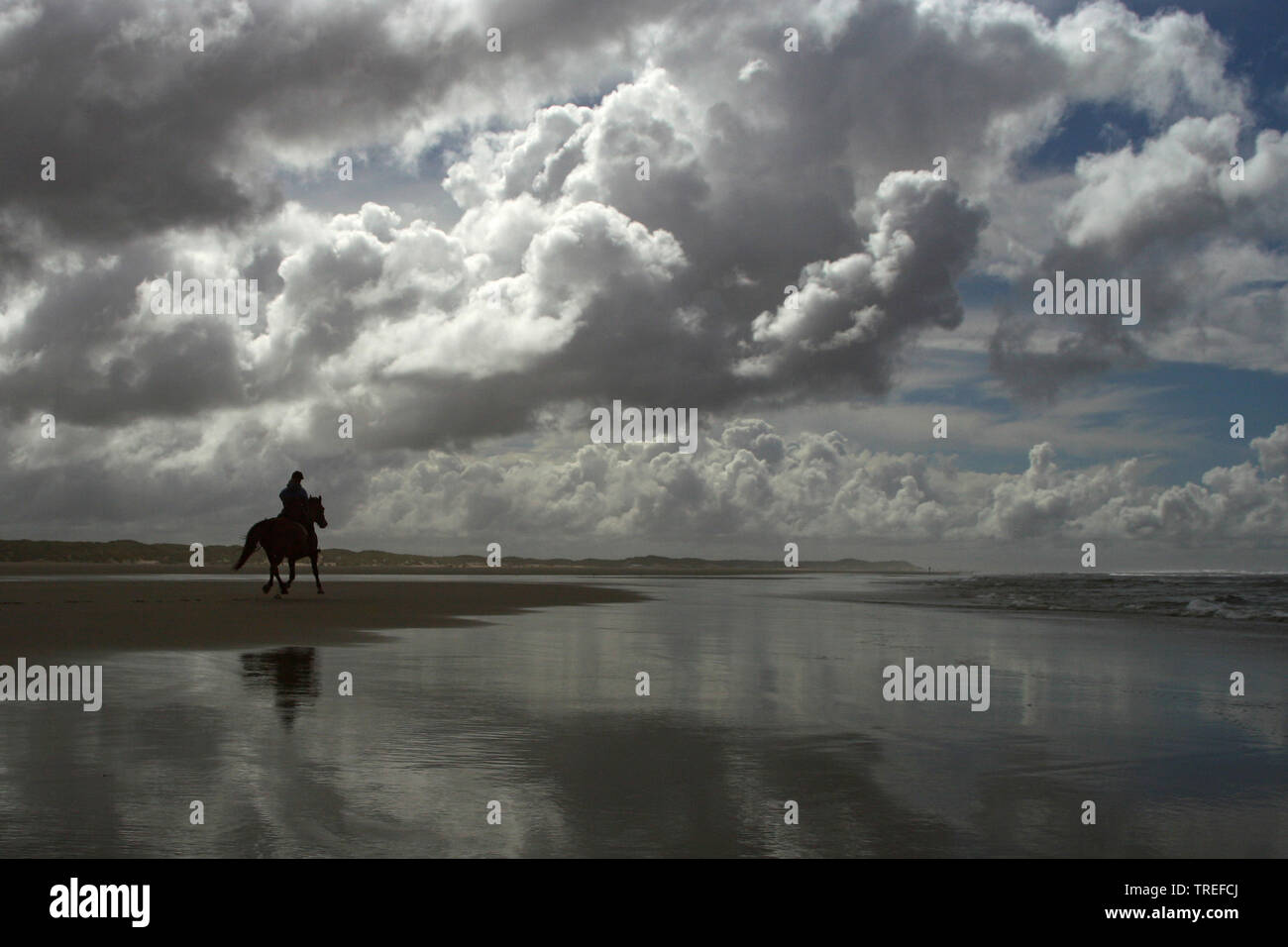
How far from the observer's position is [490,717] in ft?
37.7

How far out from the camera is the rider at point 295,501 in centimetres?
3553

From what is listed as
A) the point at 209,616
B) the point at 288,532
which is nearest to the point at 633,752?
the point at 209,616

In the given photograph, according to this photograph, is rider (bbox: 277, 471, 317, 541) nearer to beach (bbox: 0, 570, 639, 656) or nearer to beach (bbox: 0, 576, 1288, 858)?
beach (bbox: 0, 570, 639, 656)

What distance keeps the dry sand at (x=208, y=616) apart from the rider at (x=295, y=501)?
9.60ft

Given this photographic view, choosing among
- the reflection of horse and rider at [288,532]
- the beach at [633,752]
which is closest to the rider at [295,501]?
the reflection of horse and rider at [288,532]

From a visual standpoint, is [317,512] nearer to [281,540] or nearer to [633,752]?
[281,540]

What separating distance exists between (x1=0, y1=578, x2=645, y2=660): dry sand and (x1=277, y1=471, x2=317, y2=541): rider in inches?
115

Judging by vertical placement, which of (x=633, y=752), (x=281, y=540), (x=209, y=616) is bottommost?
(x=209, y=616)

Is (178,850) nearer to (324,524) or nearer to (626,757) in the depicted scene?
(626,757)

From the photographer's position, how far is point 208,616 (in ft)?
87.0

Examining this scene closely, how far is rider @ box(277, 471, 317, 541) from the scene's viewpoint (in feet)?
117

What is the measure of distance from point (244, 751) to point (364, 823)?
9.39 feet

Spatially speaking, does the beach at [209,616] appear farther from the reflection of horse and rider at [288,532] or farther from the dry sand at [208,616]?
the reflection of horse and rider at [288,532]

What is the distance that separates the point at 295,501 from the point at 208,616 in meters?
9.64
